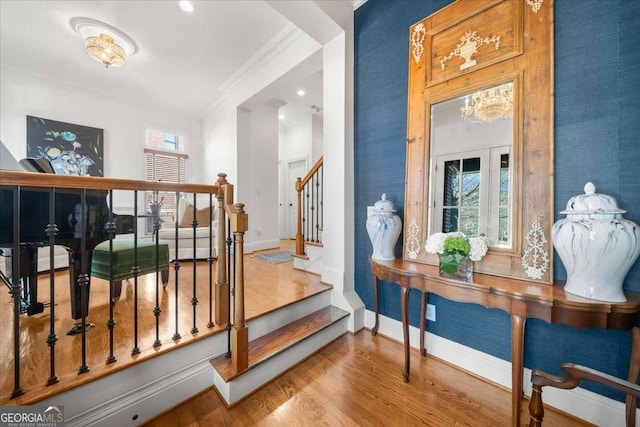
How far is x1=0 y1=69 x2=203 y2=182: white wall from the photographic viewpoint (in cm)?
365

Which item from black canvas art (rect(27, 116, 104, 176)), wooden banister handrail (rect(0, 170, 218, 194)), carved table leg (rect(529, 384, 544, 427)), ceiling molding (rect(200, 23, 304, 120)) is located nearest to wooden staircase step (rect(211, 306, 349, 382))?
wooden banister handrail (rect(0, 170, 218, 194))

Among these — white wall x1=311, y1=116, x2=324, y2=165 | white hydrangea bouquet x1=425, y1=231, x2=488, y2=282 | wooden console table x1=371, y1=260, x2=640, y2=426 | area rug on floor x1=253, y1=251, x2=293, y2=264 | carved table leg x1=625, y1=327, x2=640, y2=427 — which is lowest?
area rug on floor x1=253, y1=251, x2=293, y2=264

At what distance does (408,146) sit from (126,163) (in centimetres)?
534

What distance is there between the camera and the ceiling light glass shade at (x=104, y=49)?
110 inches

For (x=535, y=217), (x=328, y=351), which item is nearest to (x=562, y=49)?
(x=535, y=217)

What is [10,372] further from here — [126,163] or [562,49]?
[126,163]

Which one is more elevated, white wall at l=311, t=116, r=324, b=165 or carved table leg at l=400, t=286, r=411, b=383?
white wall at l=311, t=116, r=324, b=165

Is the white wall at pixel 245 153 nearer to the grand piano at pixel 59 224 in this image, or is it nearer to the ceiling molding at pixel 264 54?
the ceiling molding at pixel 264 54

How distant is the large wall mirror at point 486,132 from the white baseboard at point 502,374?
2.11 ft

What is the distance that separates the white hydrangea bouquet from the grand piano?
201 centimetres

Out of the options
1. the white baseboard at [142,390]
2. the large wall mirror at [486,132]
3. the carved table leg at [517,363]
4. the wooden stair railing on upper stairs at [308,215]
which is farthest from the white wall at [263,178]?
the carved table leg at [517,363]

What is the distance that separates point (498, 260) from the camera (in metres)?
1.54

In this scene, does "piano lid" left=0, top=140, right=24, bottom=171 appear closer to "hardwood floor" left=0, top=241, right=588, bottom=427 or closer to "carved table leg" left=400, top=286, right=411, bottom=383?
"hardwood floor" left=0, top=241, right=588, bottom=427

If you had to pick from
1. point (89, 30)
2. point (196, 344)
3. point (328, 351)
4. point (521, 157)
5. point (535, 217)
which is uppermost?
point (89, 30)
